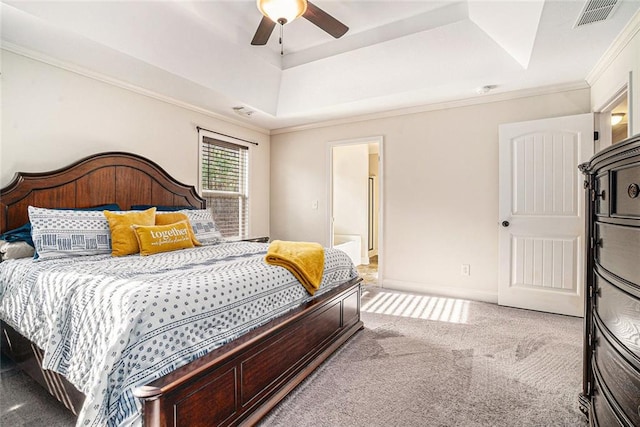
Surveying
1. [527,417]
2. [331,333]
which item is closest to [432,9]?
[331,333]

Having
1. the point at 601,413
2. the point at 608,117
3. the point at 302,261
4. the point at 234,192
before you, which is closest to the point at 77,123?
the point at 234,192

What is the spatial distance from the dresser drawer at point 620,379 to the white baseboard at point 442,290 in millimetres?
2447

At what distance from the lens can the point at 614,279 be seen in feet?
3.62

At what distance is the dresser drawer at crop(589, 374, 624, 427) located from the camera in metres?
1.08

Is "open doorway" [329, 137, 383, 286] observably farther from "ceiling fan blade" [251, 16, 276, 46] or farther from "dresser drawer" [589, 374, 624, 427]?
"dresser drawer" [589, 374, 624, 427]

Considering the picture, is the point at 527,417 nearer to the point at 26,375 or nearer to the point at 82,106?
the point at 26,375

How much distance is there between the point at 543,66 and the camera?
2.79m

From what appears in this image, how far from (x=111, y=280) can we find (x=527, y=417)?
7.32ft

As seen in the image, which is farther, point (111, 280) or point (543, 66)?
point (543, 66)

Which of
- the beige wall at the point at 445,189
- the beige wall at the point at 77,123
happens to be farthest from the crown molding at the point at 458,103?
the beige wall at the point at 77,123

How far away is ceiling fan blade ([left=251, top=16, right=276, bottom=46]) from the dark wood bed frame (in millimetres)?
1758

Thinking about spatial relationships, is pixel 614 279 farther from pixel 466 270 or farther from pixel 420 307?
pixel 466 270

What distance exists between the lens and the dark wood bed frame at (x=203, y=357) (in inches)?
48.4

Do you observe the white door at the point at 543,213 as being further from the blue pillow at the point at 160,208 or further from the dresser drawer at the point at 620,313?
the blue pillow at the point at 160,208
